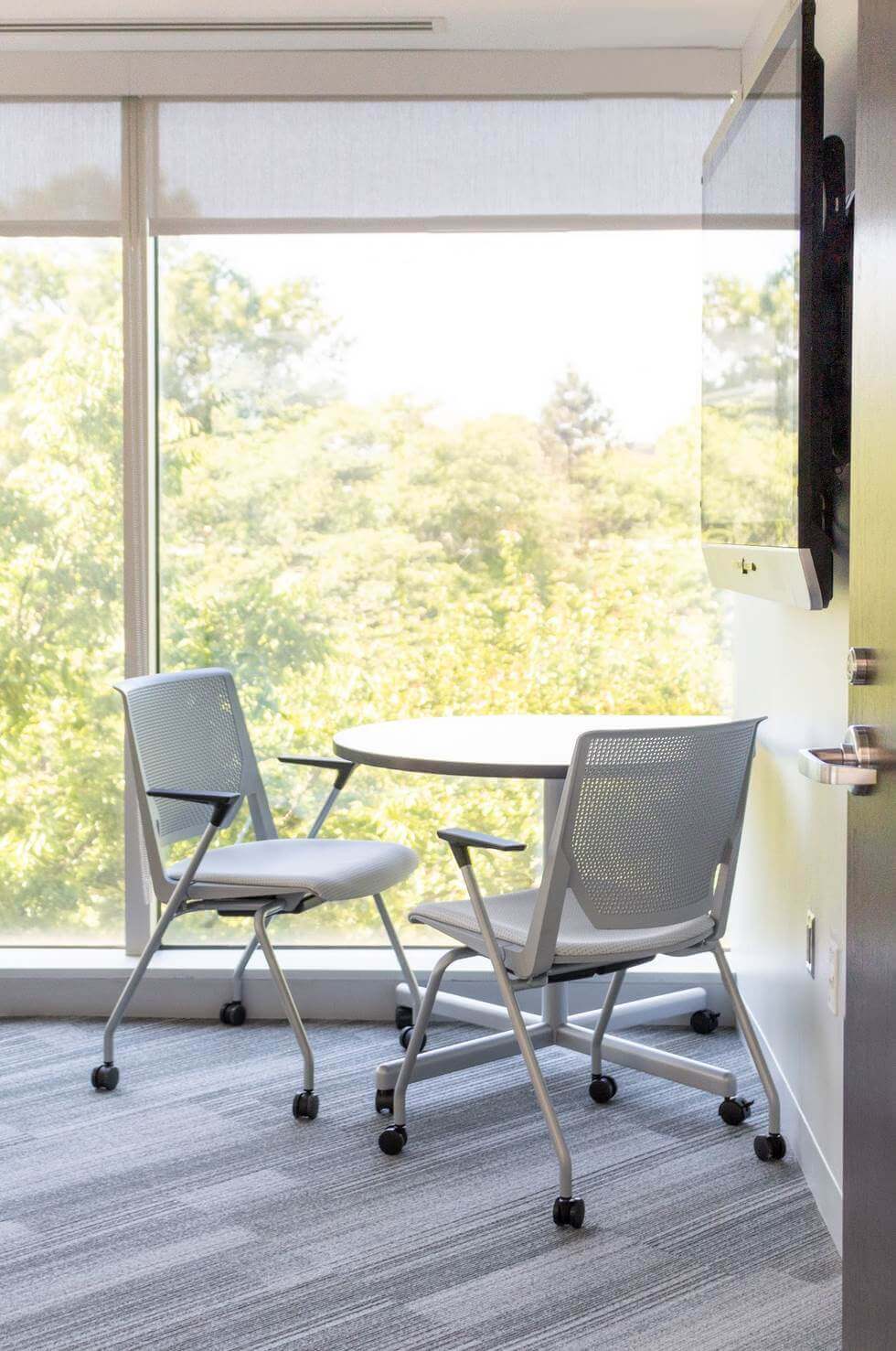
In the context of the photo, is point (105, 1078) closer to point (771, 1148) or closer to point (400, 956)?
point (400, 956)

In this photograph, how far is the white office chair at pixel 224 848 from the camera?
3.33 m

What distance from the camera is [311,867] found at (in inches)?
134

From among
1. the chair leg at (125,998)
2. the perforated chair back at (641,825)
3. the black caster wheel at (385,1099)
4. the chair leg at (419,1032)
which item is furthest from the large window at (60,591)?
the perforated chair back at (641,825)

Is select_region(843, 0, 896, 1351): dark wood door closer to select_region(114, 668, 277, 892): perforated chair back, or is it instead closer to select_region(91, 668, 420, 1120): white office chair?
select_region(91, 668, 420, 1120): white office chair

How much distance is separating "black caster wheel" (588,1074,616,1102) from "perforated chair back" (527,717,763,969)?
604mm

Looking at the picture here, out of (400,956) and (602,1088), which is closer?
(602,1088)

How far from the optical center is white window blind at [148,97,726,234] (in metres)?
3.93

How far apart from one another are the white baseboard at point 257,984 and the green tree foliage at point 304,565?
0.57 ft

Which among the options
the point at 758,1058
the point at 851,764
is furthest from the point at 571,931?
the point at 851,764

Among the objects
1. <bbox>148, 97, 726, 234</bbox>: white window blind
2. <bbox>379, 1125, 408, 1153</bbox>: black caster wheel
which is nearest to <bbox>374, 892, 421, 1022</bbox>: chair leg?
<bbox>379, 1125, 408, 1153</bbox>: black caster wheel

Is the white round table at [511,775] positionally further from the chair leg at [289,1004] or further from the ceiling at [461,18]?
the ceiling at [461,18]

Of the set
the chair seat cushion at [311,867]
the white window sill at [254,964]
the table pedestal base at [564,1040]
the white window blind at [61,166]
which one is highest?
the white window blind at [61,166]

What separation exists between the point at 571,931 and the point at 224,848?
1068 mm

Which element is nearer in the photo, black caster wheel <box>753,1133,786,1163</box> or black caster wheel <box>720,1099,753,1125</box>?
black caster wheel <box>753,1133,786,1163</box>
